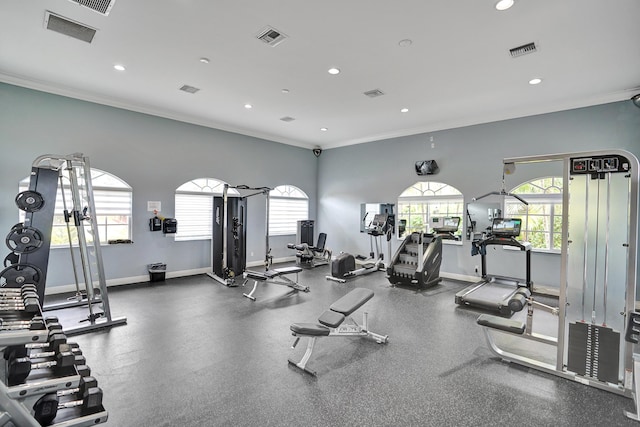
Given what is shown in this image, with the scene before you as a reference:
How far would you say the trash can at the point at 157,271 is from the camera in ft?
19.2

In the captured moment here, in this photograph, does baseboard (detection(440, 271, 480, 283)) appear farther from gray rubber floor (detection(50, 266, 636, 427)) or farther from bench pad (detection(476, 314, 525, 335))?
bench pad (detection(476, 314, 525, 335))

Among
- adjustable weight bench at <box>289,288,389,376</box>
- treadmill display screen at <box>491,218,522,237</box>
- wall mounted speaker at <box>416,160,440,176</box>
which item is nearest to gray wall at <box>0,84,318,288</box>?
wall mounted speaker at <box>416,160,440,176</box>

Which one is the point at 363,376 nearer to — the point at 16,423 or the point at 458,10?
the point at 16,423

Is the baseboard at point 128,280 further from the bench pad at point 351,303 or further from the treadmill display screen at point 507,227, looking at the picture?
the treadmill display screen at point 507,227

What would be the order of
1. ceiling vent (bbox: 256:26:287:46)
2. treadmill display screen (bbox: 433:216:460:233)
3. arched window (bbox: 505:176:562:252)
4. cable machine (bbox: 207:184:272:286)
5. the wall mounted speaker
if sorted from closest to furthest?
ceiling vent (bbox: 256:26:287:46)
arched window (bbox: 505:176:562:252)
treadmill display screen (bbox: 433:216:460:233)
cable machine (bbox: 207:184:272:286)
the wall mounted speaker

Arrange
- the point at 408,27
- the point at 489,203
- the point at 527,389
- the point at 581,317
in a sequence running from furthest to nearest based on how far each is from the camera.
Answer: the point at 489,203 < the point at 408,27 < the point at 581,317 < the point at 527,389

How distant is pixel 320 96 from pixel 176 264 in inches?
179

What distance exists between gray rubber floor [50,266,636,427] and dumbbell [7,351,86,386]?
55 cm

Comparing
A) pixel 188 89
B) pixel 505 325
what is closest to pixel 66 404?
pixel 505 325

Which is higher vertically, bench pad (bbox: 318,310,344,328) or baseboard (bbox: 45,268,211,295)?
bench pad (bbox: 318,310,344,328)

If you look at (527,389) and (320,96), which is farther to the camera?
(320,96)

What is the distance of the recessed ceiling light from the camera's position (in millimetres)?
2696

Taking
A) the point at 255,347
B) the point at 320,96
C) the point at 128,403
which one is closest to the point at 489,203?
the point at 320,96

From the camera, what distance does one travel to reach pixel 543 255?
5359 millimetres
